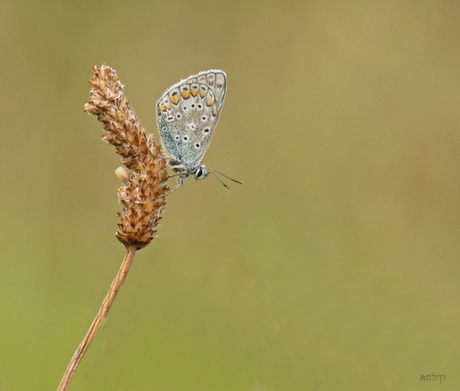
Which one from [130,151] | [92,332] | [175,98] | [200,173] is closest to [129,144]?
[130,151]

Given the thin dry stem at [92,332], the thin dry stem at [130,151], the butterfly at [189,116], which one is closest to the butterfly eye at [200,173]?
the butterfly at [189,116]

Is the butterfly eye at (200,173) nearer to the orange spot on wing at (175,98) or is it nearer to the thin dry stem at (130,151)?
the orange spot on wing at (175,98)

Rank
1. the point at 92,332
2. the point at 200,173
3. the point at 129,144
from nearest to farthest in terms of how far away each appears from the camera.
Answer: the point at 92,332 < the point at 129,144 < the point at 200,173

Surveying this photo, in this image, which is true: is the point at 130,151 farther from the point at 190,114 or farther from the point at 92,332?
the point at 190,114

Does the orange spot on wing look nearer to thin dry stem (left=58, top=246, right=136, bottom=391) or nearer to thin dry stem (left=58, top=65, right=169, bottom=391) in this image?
thin dry stem (left=58, top=65, right=169, bottom=391)

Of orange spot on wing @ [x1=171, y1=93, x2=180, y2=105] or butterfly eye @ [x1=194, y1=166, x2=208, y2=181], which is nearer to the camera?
Result: orange spot on wing @ [x1=171, y1=93, x2=180, y2=105]

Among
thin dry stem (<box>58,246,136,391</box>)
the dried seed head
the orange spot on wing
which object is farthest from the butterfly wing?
thin dry stem (<box>58,246,136,391</box>)

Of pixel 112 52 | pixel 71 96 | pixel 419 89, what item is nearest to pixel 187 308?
pixel 71 96
